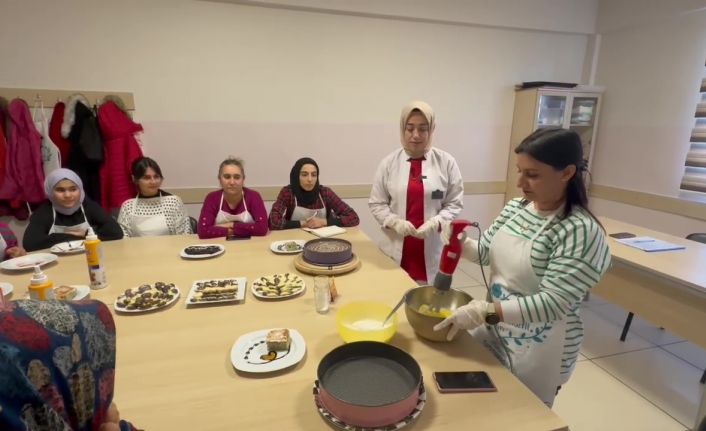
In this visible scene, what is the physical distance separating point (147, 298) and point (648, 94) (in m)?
4.34

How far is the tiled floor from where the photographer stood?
190 cm

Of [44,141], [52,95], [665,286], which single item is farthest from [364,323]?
[52,95]

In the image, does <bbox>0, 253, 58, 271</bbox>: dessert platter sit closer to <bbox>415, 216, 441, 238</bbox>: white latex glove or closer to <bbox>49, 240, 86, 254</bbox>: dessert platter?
<bbox>49, 240, 86, 254</bbox>: dessert platter

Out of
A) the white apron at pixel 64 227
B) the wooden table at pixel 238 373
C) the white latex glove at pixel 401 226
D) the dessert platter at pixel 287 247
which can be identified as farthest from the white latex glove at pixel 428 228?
the white apron at pixel 64 227

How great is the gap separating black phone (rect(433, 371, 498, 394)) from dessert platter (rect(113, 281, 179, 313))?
986mm

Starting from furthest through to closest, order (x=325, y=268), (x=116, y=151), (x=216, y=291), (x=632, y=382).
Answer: (x=116, y=151) < (x=632, y=382) < (x=325, y=268) < (x=216, y=291)

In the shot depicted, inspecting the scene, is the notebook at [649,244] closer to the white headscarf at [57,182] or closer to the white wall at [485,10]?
the white wall at [485,10]

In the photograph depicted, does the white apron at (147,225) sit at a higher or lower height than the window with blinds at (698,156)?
lower

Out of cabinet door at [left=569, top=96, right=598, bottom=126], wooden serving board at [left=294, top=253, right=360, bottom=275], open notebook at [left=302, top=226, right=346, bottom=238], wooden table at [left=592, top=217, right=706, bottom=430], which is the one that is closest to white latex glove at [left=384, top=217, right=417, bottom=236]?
open notebook at [left=302, top=226, right=346, bottom=238]

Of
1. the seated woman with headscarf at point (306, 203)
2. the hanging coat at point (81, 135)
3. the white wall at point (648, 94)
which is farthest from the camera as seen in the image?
the white wall at point (648, 94)

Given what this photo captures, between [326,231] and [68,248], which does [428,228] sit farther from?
[68,248]

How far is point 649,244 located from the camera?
223 centimetres

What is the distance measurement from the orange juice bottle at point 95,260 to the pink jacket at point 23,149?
77.0 inches

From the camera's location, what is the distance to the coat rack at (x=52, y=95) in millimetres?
2818
